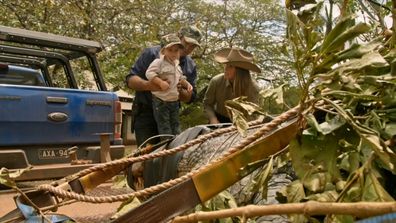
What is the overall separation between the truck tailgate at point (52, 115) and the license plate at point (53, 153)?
0.09 meters

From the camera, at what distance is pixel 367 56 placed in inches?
55.6

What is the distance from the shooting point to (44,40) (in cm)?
629

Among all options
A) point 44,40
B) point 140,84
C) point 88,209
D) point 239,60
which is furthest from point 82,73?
point 239,60

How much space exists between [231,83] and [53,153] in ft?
8.12

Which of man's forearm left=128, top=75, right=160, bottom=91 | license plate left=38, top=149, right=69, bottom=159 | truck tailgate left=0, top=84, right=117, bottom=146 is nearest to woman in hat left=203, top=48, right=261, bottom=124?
man's forearm left=128, top=75, right=160, bottom=91

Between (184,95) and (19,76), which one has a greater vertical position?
(19,76)

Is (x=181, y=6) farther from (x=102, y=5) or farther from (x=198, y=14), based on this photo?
(x=102, y=5)

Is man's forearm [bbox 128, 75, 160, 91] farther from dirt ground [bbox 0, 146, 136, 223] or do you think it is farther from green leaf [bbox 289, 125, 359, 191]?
green leaf [bbox 289, 125, 359, 191]

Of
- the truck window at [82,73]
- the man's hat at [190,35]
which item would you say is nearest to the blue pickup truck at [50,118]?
the man's hat at [190,35]

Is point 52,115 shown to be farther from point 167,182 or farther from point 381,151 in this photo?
point 381,151

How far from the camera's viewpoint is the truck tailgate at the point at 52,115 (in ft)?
18.4

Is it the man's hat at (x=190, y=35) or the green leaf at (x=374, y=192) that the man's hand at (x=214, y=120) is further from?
the green leaf at (x=374, y=192)

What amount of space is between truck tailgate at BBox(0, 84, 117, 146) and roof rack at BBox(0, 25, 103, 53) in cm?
65

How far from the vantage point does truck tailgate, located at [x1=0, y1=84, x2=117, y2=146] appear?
5622 millimetres
